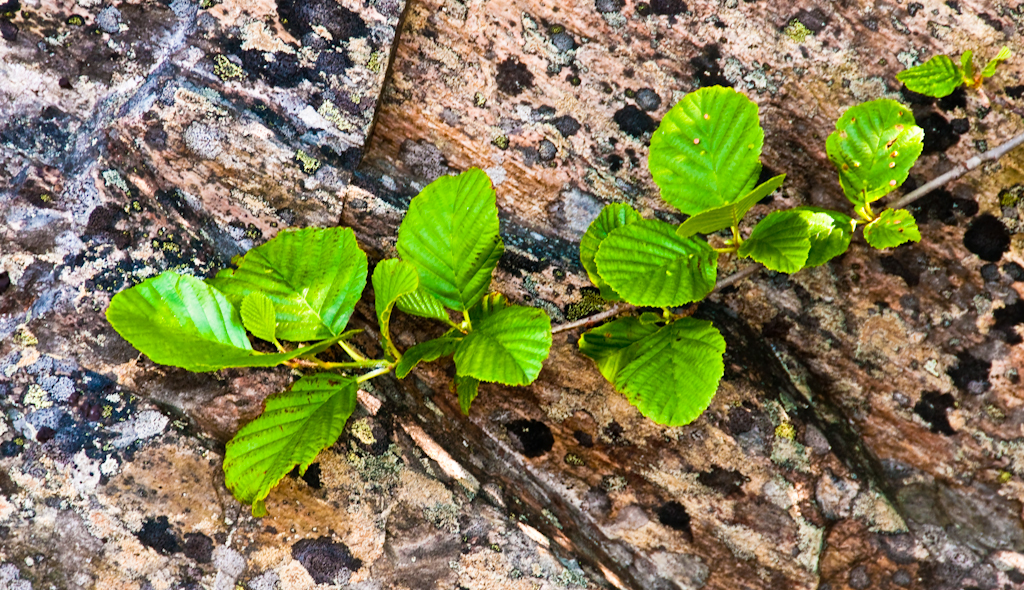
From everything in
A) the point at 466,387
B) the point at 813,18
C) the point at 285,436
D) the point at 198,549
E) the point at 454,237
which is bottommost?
the point at 198,549

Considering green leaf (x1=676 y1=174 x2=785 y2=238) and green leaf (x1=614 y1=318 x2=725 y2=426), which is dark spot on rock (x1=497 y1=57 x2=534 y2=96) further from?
green leaf (x1=614 y1=318 x2=725 y2=426)

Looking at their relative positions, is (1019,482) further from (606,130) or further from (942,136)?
(606,130)

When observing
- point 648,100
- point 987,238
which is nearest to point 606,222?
point 648,100

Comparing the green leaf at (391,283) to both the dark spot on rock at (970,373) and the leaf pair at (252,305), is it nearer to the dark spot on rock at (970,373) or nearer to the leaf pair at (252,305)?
the leaf pair at (252,305)

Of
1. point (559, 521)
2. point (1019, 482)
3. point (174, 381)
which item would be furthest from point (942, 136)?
point (174, 381)

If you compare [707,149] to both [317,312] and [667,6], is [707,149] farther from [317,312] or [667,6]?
[317,312]

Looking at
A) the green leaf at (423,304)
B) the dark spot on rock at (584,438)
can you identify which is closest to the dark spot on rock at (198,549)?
the green leaf at (423,304)
